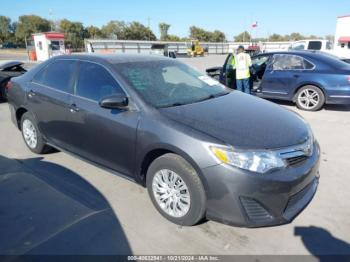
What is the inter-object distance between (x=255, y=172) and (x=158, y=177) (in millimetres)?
1004

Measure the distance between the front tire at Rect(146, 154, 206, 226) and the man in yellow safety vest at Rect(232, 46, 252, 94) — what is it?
18.4 feet

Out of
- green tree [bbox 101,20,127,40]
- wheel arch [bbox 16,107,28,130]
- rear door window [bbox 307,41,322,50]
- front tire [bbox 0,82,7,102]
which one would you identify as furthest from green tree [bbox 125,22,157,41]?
wheel arch [bbox 16,107,28,130]

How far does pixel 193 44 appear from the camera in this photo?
41.2 m

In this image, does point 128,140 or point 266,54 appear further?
point 266,54

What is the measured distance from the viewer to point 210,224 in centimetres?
303

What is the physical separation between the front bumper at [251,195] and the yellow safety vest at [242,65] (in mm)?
5590

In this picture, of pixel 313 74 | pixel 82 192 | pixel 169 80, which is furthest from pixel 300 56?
pixel 82 192

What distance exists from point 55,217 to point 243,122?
7.13 ft

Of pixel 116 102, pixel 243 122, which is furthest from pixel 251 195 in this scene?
pixel 116 102

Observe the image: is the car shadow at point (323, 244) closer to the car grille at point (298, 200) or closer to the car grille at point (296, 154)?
the car grille at point (298, 200)

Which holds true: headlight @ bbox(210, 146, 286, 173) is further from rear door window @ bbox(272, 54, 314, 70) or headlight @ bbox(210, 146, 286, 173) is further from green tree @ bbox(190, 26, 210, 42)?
green tree @ bbox(190, 26, 210, 42)

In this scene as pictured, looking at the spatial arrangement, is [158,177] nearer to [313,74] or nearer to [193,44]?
[313,74]

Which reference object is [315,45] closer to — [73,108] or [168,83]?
[168,83]

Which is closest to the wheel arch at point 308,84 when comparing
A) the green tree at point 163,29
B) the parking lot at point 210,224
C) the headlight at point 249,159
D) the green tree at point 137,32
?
the parking lot at point 210,224
